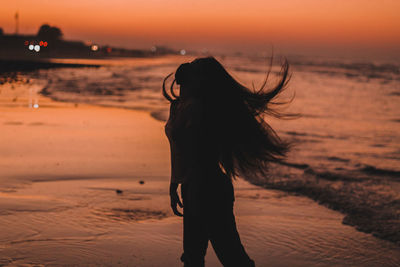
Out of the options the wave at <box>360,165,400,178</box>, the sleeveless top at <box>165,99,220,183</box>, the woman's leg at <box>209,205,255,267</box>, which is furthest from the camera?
the wave at <box>360,165,400,178</box>

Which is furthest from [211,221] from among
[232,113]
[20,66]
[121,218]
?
[20,66]

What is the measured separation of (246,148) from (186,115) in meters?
0.51

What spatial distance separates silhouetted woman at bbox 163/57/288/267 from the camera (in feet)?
10.1

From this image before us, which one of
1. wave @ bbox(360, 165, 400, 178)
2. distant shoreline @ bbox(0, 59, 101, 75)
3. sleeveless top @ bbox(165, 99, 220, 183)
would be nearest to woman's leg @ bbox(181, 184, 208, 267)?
sleeveless top @ bbox(165, 99, 220, 183)

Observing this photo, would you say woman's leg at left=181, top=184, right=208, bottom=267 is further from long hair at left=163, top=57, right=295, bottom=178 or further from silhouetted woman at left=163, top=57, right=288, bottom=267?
long hair at left=163, top=57, right=295, bottom=178

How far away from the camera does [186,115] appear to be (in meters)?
3.04

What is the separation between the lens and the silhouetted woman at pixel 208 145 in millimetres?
3076

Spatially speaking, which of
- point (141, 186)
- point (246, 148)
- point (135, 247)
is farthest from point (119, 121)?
point (246, 148)

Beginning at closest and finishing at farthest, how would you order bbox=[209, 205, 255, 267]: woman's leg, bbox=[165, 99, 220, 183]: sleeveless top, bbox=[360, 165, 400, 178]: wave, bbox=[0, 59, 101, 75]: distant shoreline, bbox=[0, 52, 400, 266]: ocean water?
bbox=[165, 99, 220, 183]: sleeveless top < bbox=[209, 205, 255, 267]: woman's leg < bbox=[0, 52, 400, 266]: ocean water < bbox=[360, 165, 400, 178]: wave < bbox=[0, 59, 101, 75]: distant shoreline

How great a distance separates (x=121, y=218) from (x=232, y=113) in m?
3.05

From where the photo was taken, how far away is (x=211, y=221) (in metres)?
3.15

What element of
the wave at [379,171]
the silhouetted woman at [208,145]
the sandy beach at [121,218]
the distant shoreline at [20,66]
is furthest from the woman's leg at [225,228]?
the distant shoreline at [20,66]

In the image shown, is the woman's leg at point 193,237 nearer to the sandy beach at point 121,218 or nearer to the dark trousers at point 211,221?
the dark trousers at point 211,221

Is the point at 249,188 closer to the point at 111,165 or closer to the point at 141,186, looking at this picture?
the point at 141,186
